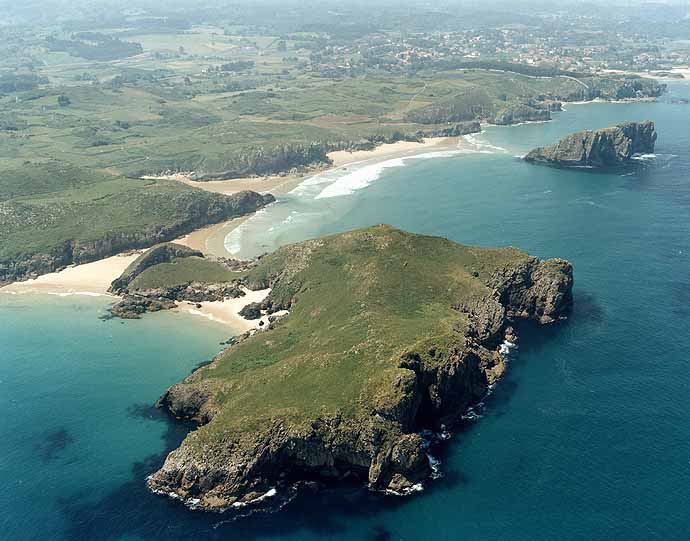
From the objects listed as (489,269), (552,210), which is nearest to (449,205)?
(552,210)

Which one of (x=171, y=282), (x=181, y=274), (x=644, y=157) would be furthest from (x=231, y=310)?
(x=644, y=157)

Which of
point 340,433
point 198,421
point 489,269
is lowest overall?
point 198,421

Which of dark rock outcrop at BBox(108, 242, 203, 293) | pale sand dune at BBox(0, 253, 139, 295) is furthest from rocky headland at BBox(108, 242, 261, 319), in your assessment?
pale sand dune at BBox(0, 253, 139, 295)

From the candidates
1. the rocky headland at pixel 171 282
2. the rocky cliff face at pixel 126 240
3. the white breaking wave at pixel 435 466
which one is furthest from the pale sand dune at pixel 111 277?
the white breaking wave at pixel 435 466

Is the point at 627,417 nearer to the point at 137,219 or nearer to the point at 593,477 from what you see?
the point at 593,477

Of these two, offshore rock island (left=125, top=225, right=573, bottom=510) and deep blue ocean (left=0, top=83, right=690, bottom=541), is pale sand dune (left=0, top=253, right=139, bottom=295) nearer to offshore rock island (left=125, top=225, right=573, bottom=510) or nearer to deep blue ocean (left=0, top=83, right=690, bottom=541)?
deep blue ocean (left=0, top=83, right=690, bottom=541)

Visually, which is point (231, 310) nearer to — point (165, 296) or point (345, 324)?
point (165, 296)

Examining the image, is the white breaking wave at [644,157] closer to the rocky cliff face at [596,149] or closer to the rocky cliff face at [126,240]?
the rocky cliff face at [596,149]
